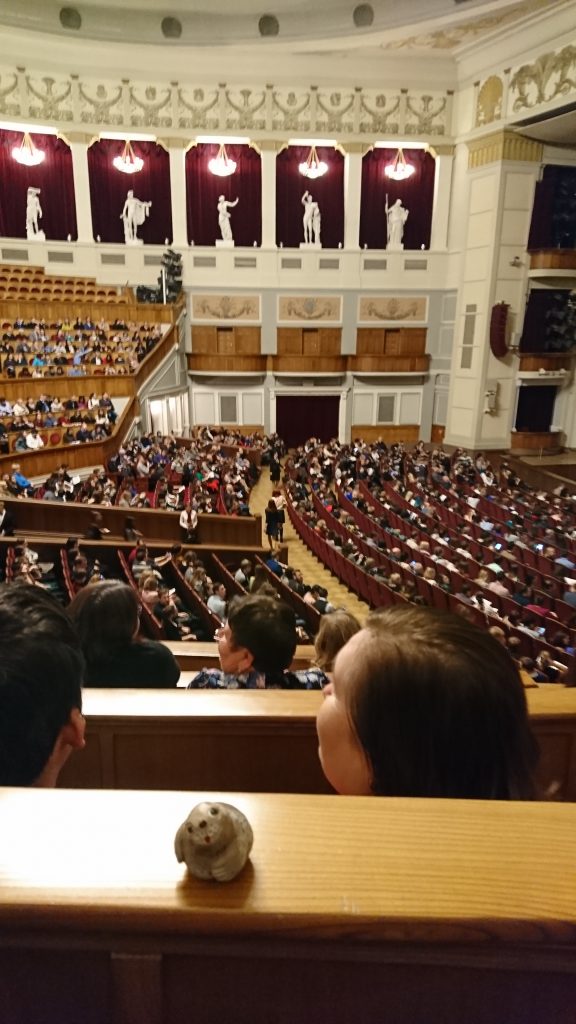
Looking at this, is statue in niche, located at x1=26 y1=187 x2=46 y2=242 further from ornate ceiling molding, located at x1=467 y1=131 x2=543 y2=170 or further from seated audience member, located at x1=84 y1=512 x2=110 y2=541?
seated audience member, located at x1=84 y1=512 x2=110 y2=541

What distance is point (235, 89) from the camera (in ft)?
47.3

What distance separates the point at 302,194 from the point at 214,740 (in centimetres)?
1618

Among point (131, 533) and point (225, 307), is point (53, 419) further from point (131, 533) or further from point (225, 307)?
point (225, 307)

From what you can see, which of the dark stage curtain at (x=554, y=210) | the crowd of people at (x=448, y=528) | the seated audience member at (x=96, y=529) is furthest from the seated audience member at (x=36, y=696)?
the dark stage curtain at (x=554, y=210)

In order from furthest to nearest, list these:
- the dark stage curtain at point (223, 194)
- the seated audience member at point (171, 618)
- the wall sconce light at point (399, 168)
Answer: the dark stage curtain at point (223, 194) < the wall sconce light at point (399, 168) < the seated audience member at point (171, 618)

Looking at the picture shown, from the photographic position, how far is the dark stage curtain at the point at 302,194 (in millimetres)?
15094

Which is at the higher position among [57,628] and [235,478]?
[57,628]

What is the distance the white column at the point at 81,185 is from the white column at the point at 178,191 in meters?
1.90

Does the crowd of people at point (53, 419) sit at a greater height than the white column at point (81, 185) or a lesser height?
lesser

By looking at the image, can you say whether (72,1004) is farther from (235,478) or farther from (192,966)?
(235,478)

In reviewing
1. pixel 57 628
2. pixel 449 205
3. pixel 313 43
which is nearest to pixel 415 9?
pixel 313 43

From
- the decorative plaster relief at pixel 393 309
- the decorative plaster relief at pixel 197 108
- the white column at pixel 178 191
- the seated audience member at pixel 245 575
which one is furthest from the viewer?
the decorative plaster relief at pixel 393 309

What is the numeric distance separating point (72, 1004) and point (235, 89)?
56.2ft

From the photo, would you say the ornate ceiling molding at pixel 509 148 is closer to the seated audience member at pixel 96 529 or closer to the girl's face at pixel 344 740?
the seated audience member at pixel 96 529
